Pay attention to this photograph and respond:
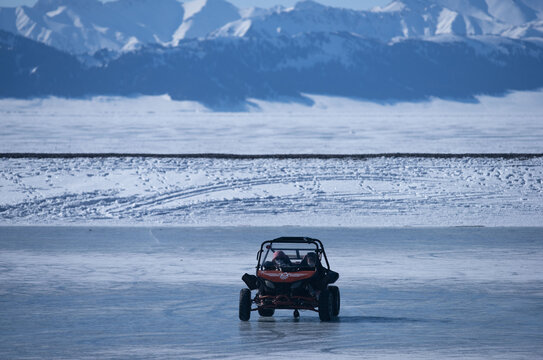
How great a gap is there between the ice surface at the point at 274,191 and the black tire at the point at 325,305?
10355 millimetres

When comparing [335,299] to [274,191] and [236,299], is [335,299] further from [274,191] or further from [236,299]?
[274,191]

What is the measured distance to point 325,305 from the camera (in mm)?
9195

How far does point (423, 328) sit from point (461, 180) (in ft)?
48.8

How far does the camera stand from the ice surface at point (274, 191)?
20312 millimetres

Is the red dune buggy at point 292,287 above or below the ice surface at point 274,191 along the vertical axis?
below

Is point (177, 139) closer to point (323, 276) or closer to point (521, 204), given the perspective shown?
point (521, 204)

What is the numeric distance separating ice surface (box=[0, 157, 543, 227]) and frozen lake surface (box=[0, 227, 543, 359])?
2763 mm

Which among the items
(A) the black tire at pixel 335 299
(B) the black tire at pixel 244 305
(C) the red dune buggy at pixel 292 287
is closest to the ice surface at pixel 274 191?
(A) the black tire at pixel 335 299

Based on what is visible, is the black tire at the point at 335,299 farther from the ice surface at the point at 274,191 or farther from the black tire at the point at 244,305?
the ice surface at the point at 274,191

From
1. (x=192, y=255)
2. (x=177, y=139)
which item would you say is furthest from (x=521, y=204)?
(x=177, y=139)

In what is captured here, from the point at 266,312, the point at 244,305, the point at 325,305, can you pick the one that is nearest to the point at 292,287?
the point at 325,305

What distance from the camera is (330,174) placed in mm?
23594

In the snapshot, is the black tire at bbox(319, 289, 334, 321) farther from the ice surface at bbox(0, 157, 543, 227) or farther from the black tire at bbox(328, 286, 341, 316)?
the ice surface at bbox(0, 157, 543, 227)

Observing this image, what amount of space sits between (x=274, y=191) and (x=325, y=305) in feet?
42.8
